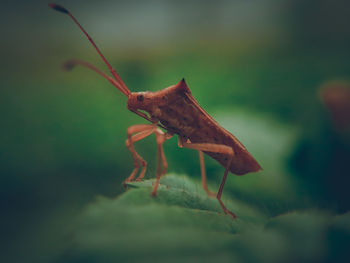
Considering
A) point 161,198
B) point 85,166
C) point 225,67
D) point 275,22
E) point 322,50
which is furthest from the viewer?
point 275,22

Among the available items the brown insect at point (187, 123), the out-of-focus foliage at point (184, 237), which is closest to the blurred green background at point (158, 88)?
the out-of-focus foliage at point (184, 237)

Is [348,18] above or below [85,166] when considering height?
above

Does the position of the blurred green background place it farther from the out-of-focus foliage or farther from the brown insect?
the brown insect

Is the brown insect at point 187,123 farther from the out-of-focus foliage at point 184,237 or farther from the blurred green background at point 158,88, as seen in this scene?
the out-of-focus foliage at point 184,237

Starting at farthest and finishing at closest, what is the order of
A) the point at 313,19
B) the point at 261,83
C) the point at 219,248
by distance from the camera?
the point at 313,19, the point at 261,83, the point at 219,248

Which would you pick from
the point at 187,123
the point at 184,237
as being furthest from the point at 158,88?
the point at 184,237

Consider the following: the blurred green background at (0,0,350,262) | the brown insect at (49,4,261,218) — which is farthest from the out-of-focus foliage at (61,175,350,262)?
the brown insect at (49,4,261,218)

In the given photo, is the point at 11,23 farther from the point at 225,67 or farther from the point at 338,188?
the point at 338,188

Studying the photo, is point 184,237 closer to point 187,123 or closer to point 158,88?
point 187,123


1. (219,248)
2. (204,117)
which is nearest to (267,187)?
→ (204,117)
